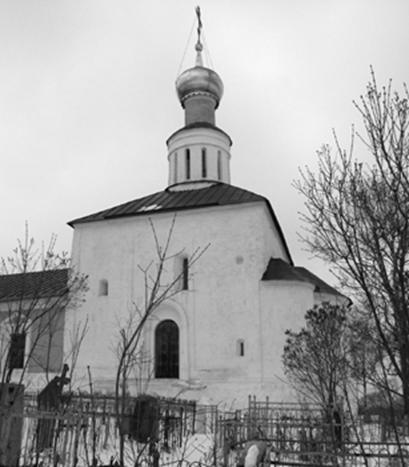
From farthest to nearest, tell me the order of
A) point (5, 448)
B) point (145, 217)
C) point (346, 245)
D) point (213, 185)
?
point (213, 185) → point (145, 217) → point (5, 448) → point (346, 245)

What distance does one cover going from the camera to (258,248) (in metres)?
20.6

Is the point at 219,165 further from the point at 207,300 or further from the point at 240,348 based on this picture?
the point at 240,348

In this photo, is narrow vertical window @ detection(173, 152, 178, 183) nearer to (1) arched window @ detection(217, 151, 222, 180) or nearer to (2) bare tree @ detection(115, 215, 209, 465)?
(1) arched window @ detection(217, 151, 222, 180)

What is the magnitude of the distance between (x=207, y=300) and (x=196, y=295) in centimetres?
50

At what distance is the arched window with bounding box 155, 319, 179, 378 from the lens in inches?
814

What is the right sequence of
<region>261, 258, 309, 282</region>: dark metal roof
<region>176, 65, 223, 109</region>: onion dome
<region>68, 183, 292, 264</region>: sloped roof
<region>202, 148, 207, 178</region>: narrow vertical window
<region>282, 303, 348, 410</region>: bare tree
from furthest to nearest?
<region>176, 65, 223, 109</region>: onion dome, <region>202, 148, 207, 178</region>: narrow vertical window, <region>68, 183, 292, 264</region>: sloped roof, <region>261, 258, 309, 282</region>: dark metal roof, <region>282, 303, 348, 410</region>: bare tree

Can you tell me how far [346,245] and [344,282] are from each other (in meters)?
1.43

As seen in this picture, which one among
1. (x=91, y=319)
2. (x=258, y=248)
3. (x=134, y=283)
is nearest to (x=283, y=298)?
(x=258, y=248)

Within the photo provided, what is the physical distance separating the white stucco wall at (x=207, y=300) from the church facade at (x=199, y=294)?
0.04m

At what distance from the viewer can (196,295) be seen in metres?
20.8

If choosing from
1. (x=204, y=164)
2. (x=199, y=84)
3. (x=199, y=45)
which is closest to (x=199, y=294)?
(x=204, y=164)

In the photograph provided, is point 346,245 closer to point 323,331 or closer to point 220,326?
point 323,331

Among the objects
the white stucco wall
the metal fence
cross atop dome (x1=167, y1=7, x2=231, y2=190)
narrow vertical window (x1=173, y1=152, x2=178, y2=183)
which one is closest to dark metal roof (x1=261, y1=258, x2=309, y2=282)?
the white stucco wall

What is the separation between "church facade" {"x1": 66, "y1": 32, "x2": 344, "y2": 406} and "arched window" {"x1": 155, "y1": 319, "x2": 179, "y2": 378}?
0.04 metres
